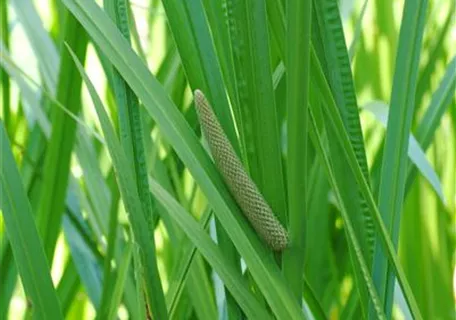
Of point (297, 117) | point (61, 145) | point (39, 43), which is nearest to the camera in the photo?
point (297, 117)

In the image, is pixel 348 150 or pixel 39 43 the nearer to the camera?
pixel 348 150

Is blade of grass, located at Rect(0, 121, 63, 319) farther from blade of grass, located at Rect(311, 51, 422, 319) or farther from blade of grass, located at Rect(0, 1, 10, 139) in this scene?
blade of grass, located at Rect(0, 1, 10, 139)

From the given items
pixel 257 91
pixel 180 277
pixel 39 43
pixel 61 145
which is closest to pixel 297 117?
pixel 257 91

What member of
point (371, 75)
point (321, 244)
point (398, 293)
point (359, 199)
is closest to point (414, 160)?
point (398, 293)

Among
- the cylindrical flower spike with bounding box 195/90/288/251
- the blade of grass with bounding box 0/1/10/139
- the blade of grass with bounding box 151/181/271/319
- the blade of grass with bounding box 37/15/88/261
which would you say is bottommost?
the blade of grass with bounding box 151/181/271/319

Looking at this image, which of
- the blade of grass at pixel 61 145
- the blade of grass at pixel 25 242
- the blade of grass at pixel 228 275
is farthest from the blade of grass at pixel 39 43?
the blade of grass at pixel 228 275

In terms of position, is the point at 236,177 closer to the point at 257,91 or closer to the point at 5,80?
the point at 257,91

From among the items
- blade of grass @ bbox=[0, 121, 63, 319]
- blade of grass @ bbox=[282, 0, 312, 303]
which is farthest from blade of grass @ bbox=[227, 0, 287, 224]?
blade of grass @ bbox=[0, 121, 63, 319]

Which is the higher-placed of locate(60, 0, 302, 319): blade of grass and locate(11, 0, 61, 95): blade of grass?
locate(11, 0, 61, 95): blade of grass
